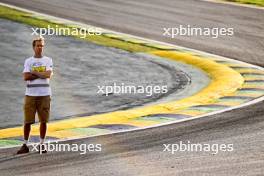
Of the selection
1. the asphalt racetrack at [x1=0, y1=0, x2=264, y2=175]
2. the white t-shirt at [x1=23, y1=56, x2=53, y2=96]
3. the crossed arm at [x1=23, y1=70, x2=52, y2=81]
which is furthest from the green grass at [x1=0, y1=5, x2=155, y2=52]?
the crossed arm at [x1=23, y1=70, x2=52, y2=81]

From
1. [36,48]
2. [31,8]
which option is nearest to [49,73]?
[36,48]

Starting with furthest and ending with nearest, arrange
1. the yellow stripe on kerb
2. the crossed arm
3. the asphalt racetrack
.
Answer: the yellow stripe on kerb < the crossed arm < the asphalt racetrack

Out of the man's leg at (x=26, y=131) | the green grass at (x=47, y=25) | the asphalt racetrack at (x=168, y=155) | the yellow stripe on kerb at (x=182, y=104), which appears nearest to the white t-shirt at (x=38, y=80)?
the man's leg at (x=26, y=131)

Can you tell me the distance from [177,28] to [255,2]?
21.4ft

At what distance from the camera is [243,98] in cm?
1470

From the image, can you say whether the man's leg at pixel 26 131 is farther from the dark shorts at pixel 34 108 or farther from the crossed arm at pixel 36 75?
the crossed arm at pixel 36 75

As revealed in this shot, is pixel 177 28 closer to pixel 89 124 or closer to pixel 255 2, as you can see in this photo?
pixel 255 2

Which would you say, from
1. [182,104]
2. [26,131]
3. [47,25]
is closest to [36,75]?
[26,131]

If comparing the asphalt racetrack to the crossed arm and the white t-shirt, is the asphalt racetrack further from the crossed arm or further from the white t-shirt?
the crossed arm

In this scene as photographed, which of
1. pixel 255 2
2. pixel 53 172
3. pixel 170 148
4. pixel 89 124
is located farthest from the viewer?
pixel 255 2

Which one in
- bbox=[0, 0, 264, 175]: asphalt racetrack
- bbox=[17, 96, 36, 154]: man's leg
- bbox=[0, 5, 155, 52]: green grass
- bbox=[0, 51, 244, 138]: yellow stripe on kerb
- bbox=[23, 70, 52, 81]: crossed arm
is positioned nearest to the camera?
bbox=[0, 0, 264, 175]: asphalt racetrack

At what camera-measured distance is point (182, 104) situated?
47.2 ft

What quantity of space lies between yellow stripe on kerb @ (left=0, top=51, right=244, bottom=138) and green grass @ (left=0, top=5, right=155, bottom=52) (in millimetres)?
2094

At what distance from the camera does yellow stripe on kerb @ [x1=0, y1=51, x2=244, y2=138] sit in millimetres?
12853
